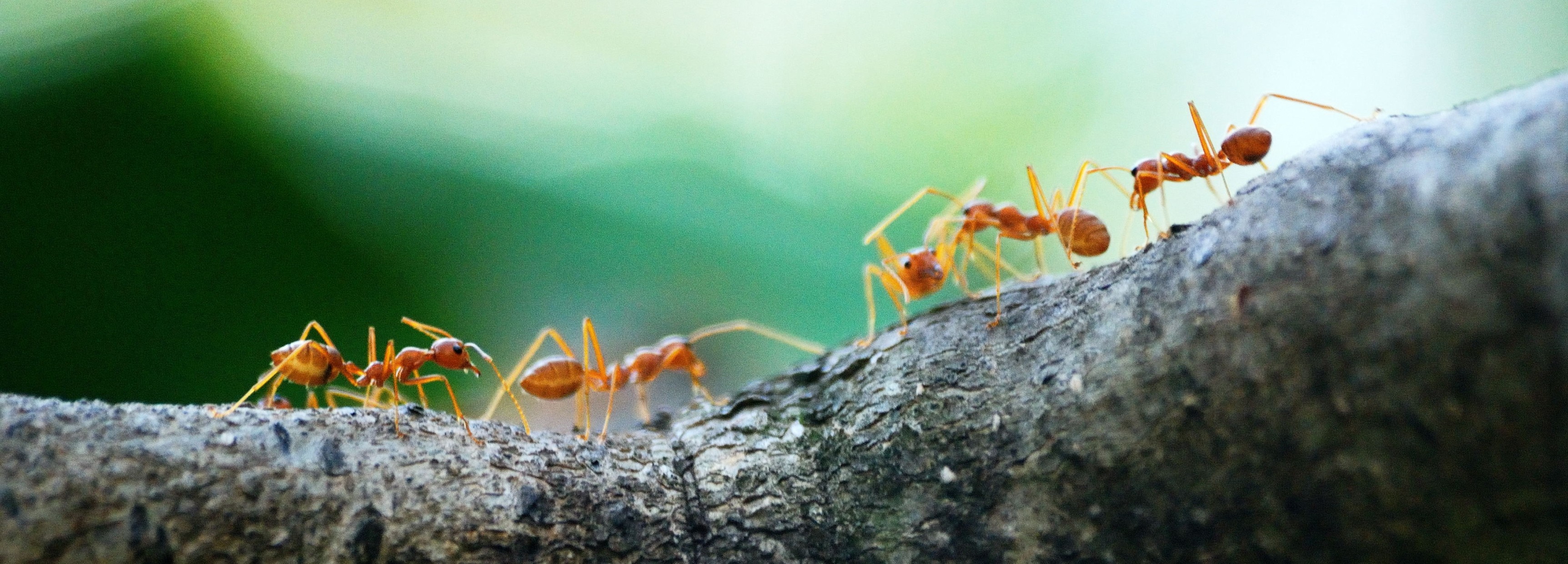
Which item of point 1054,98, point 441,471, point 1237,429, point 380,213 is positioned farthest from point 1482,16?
point 380,213

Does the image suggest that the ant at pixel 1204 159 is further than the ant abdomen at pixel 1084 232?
No

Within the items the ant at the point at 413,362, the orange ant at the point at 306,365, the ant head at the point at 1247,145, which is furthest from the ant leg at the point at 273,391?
the ant head at the point at 1247,145

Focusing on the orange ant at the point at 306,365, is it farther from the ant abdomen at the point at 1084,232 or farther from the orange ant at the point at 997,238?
the ant abdomen at the point at 1084,232

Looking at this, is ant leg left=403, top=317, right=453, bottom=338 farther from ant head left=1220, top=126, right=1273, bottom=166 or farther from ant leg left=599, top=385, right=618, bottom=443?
ant head left=1220, top=126, right=1273, bottom=166

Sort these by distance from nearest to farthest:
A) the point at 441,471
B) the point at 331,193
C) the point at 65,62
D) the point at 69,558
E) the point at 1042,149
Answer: the point at 69,558
the point at 441,471
the point at 65,62
the point at 331,193
the point at 1042,149

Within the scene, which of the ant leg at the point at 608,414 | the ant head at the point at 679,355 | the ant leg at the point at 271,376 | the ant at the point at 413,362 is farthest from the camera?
the ant head at the point at 679,355

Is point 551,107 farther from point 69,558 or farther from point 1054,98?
point 69,558

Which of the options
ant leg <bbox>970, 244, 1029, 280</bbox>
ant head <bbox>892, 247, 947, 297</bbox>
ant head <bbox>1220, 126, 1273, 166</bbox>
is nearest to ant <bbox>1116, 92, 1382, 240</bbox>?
ant head <bbox>1220, 126, 1273, 166</bbox>

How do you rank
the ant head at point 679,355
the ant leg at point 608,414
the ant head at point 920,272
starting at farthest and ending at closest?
the ant head at point 679,355
the ant head at point 920,272
the ant leg at point 608,414

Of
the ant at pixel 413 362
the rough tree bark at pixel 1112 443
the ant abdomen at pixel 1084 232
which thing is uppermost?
the ant abdomen at pixel 1084 232
